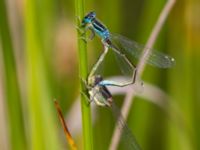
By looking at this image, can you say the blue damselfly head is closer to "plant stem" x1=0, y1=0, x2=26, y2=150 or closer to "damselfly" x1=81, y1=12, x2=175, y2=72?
"damselfly" x1=81, y1=12, x2=175, y2=72

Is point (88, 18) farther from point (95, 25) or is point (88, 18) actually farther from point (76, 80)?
point (76, 80)

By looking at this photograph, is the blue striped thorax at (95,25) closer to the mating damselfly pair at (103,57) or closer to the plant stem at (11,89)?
the mating damselfly pair at (103,57)

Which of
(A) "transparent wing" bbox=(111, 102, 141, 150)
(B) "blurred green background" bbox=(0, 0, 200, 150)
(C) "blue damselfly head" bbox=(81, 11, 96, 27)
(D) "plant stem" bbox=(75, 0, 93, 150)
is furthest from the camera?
(B) "blurred green background" bbox=(0, 0, 200, 150)

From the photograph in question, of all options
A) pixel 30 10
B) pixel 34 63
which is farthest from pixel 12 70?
pixel 30 10

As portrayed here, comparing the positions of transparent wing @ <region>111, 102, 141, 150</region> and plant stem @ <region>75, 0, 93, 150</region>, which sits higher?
plant stem @ <region>75, 0, 93, 150</region>

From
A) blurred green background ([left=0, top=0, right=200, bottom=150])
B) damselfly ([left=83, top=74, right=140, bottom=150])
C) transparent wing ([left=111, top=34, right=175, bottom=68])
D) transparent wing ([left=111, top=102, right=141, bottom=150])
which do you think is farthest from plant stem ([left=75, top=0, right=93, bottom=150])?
blurred green background ([left=0, top=0, right=200, bottom=150])

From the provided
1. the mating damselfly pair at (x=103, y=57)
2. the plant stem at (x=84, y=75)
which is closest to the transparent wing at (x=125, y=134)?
the mating damselfly pair at (x=103, y=57)

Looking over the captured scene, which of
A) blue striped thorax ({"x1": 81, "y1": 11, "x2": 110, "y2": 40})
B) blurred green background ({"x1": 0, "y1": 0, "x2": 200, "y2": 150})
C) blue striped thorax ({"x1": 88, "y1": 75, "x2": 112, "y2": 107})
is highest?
blue striped thorax ({"x1": 81, "y1": 11, "x2": 110, "y2": 40})

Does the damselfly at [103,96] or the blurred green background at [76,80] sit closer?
the damselfly at [103,96]
